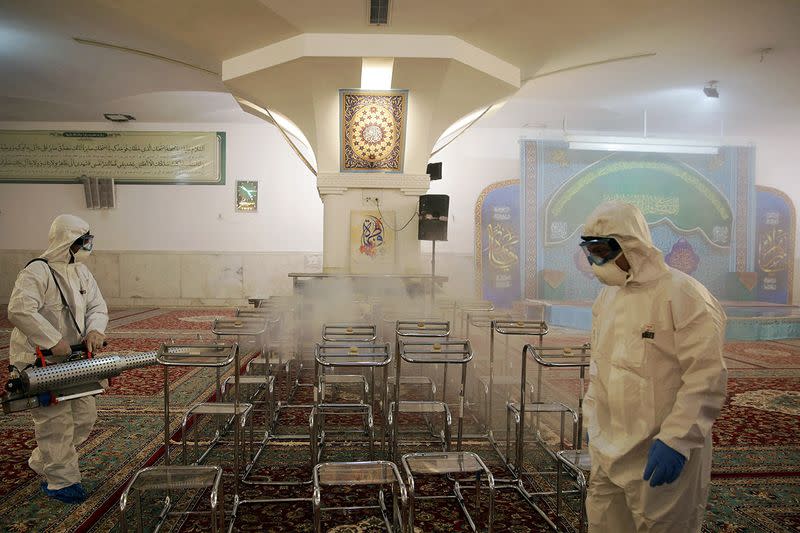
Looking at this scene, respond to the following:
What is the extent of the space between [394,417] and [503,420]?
131 cm

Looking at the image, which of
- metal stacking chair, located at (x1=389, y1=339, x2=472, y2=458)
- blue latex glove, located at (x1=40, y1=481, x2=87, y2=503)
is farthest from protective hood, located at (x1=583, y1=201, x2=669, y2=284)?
blue latex glove, located at (x1=40, y1=481, x2=87, y2=503)

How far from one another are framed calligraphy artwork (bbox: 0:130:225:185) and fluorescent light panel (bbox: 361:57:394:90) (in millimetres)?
4645

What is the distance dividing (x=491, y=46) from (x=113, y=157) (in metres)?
7.37

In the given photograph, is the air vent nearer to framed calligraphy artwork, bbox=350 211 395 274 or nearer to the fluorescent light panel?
the fluorescent light panel

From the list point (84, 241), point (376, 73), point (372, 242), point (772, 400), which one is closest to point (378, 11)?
point (376, 73)

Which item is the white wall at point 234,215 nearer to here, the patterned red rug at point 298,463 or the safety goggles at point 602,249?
the patterned red rug at point 298,463

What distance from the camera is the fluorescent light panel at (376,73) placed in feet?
16.5

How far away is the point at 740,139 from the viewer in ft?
32.0

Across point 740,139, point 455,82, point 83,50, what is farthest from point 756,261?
point 83,50

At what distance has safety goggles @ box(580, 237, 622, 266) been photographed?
60.0 inches

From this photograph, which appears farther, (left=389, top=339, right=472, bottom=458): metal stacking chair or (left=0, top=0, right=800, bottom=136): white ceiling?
(left=0, top=0, right=800, bottom=136): white ceiling

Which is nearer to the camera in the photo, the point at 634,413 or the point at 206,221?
the point at 634,413

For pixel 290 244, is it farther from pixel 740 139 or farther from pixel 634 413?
pixel 740 139

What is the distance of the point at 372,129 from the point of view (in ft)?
18.0
